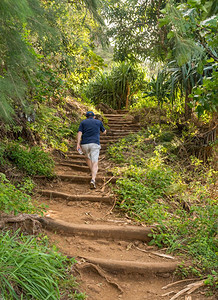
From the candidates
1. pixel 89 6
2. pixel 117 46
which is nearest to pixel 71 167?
pixel 89 6

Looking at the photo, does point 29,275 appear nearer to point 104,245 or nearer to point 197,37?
point 104,245

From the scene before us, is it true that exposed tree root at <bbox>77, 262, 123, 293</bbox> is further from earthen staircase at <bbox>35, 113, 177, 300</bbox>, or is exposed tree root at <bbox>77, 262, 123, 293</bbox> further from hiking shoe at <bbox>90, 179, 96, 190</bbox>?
hiking shoe at <bbox>90, 179, 96, 190</bbox>

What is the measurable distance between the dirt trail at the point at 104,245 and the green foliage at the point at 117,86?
330 inches

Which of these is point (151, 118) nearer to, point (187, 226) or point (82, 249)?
point (187, 226)

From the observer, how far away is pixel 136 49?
8.23m

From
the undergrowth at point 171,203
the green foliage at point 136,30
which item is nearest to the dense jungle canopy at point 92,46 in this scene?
the green foliage at point 136,30

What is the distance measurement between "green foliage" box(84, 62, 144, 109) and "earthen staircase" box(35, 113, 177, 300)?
331 inches

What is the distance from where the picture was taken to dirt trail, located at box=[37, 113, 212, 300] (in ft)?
9.08

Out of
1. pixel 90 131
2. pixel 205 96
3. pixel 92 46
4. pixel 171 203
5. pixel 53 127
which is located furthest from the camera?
pixel 53 127

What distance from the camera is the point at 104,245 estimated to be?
11.6 ft

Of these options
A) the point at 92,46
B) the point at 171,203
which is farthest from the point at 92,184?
the point at 92,46

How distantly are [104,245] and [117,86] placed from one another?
10.7 m

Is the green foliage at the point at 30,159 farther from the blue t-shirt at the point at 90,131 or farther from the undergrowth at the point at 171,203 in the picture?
the undergrowth at the point at 171,203

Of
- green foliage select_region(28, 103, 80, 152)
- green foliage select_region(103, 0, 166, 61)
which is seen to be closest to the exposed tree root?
green foliage select_region(28, 103, 80, 152)
